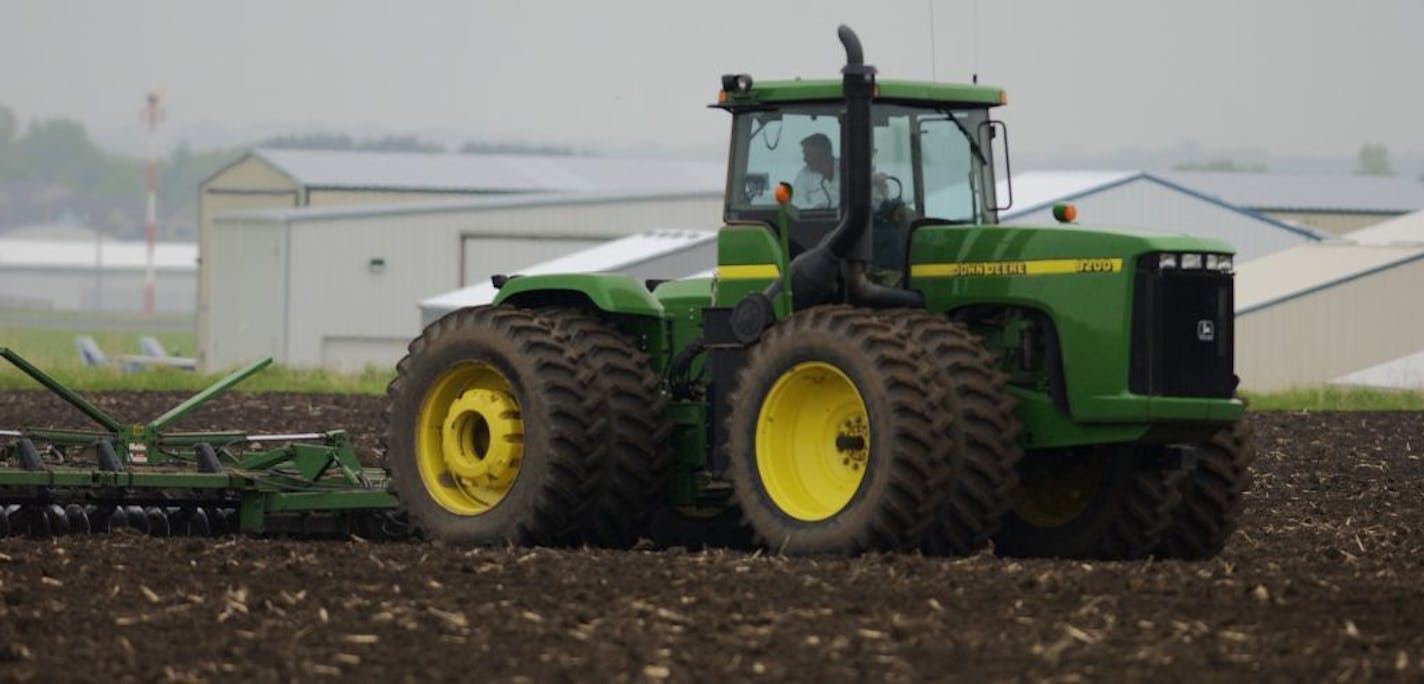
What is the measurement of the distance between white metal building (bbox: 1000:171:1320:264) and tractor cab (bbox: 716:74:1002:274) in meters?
37.0

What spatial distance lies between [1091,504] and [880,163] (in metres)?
2.03

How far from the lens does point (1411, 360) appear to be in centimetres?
3712

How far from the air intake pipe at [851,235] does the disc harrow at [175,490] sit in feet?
9.39

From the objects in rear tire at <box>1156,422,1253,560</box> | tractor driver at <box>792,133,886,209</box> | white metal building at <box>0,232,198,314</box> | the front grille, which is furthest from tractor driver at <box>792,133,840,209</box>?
white metal building at <box>0,232,198,314</box>

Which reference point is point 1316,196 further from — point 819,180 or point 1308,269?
point 819,180

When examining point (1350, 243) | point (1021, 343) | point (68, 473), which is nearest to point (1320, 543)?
point (1021, 343)

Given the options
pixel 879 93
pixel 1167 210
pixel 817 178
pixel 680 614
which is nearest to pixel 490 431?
pixel 817 178

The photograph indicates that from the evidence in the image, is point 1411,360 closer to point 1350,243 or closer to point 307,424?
point 1350,243

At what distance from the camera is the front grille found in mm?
11891

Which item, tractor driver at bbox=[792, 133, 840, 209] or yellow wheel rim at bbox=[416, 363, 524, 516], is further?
yellow wheel rim at bbox=[416, 363, 524, 516]

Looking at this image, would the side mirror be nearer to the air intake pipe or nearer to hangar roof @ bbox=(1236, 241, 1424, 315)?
the air intake pipe

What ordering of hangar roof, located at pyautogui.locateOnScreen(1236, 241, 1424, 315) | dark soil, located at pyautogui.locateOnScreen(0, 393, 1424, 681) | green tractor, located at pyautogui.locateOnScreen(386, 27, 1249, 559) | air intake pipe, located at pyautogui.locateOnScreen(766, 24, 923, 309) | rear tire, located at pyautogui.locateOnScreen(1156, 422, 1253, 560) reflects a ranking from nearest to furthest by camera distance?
1. dark soil, located at pyautogui.locateOnScreen(0, 393, 1424, 681)
2. green tractor, located at pyautogui.locateOnScreen(386, 27, 1249, 559)
3. air intake pipe, located at pyautogui.locateOnScreen(766, 24, 923, 309)
4. rear tire, located at pyautogui.locateOnScreen(1156, 422, 1253, 560)
5. hangar roof, located at pyautogui.locateOnScreen(1236, 241, 1424, 315)

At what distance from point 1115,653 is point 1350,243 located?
3608 cm

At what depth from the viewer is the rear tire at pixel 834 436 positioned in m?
11.5
